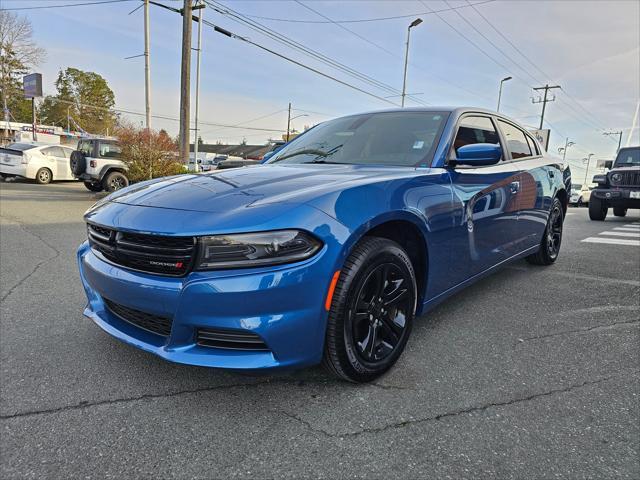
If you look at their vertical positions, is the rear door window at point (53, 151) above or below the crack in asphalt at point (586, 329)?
above

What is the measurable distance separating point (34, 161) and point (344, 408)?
51.2ft

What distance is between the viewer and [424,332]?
281 cm

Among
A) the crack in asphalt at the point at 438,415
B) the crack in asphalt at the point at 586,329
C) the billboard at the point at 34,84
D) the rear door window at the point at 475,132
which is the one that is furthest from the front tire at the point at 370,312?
the billboard at the point at 34,84

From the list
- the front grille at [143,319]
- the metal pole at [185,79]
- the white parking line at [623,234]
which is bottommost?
the white parking line at [623,234]

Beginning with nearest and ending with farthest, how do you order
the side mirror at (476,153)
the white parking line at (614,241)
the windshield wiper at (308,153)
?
1. the side mirror at (476,153)
2. the windshield wiper at (308,153)
3. the white parking line at (614,241)

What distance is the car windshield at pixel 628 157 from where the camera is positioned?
11.0 meters

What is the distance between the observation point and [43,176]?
1435 centimetres

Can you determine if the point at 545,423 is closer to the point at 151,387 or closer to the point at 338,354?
the point at 338,354

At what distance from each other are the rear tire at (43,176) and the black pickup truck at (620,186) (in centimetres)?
1650

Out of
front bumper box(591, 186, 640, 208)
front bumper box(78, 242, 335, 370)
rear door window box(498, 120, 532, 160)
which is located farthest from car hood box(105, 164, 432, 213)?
front bumper box(591, 186, 640, 208)

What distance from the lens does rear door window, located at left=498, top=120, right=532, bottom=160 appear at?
12.1 ft

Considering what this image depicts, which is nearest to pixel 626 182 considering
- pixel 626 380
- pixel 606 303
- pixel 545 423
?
pixel 606 303

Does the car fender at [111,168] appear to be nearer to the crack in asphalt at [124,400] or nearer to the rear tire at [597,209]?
the crack in asphalt at [124,400]

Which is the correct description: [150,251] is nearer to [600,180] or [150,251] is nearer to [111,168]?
[111,168]
